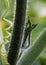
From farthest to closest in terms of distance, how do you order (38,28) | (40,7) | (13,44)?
(38,28), (13,44), (40,7)

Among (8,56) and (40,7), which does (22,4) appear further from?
(8,56)

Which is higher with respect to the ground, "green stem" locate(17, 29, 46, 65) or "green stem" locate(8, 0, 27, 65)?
"green stem" locate(8, 0, 27, 65)

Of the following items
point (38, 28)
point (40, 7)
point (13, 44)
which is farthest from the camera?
point (38, 28)

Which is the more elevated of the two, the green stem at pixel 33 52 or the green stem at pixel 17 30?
the green stem at pixel 17 30

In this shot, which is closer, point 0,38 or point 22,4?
point 22,4

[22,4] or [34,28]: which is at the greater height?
[22,4]

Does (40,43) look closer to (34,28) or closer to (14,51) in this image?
(14,51)

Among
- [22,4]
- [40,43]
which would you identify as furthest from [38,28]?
[22,4]
